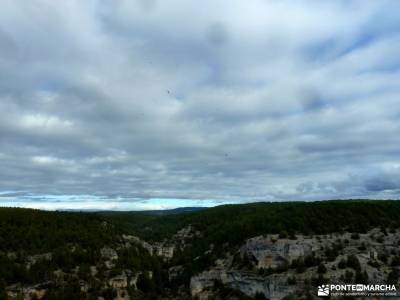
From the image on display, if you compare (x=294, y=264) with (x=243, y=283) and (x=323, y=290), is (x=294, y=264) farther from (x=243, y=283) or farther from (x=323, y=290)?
(x=323, y=290)

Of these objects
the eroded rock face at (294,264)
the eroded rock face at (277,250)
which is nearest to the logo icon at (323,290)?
the eroded rock face at (294,264)

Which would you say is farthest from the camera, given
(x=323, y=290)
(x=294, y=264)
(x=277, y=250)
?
(x=277, y=250)

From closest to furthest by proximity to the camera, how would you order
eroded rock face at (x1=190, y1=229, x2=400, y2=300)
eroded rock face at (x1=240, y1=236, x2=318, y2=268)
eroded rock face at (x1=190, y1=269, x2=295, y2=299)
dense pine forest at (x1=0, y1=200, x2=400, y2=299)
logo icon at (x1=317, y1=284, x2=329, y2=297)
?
logo icon at (x1=317, y1=284, x2=329, y2=297), eroded rock face at (x1=190, y1=229, x2=400, y2=300), eroded rock face at (x1=190, y1=269, x2=295, y2=299), eroded rock face at (x1=240, y1=236, x2=318, y2=268), dense pine forest at (x1=0, y1=200, x2=400, y2=299)

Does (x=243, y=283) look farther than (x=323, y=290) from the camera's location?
Yes

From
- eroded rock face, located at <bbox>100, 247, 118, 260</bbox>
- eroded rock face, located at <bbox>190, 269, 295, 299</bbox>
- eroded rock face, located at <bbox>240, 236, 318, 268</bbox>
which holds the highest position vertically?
eroded rock face, located at <bbox>240, 236, 318, 268</bbox>

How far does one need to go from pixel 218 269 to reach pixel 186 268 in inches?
678

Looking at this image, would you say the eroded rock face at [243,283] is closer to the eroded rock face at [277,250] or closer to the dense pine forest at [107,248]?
the eroded rock face at [277,250]

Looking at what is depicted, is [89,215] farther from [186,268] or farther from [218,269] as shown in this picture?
[218,269]

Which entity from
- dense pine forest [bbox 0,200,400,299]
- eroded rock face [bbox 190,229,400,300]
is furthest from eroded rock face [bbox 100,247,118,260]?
eroded rock face [bbox 190,229,400,300]

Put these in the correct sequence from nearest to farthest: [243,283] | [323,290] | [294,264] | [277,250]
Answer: [323,290] < [294,264] < [243,283] < [277,250]

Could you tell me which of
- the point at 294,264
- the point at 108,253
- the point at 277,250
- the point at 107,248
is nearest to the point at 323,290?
the point at 294,264

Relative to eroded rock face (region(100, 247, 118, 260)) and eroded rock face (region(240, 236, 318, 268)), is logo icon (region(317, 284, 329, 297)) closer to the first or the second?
eroded rock face (region(240, 236, 318, 268))

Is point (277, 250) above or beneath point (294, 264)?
above

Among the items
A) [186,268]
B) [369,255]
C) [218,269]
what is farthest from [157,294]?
[369,255]
